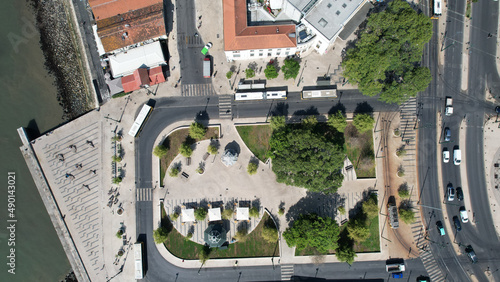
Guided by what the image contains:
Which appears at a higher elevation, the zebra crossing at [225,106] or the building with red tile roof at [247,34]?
the building with red tile roof at [247,34]

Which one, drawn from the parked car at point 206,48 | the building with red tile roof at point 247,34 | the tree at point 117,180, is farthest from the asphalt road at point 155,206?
the building with red tile roof at point 247,34

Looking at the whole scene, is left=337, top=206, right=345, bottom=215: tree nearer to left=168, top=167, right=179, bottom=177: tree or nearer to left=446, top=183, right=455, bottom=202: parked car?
left=446, top=183, right=455, bottom=202: parked car

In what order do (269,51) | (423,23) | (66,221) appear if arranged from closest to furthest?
(423,23), (269,51), (66,221)

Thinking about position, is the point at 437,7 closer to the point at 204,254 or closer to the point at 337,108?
the point at 337,108

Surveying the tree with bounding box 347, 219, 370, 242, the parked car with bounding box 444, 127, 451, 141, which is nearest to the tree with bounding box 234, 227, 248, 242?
the tree with bounding box 347, 219, 370, 242

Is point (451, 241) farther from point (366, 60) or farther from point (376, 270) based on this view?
point (366, 60)

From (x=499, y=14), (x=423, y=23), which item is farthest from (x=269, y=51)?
(x=499, y=14)

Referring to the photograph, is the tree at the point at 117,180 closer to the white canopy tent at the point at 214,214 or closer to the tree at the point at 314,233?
the white canopy tent at the point at 214,214

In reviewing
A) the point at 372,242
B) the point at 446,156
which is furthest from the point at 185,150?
the point at 446,156
